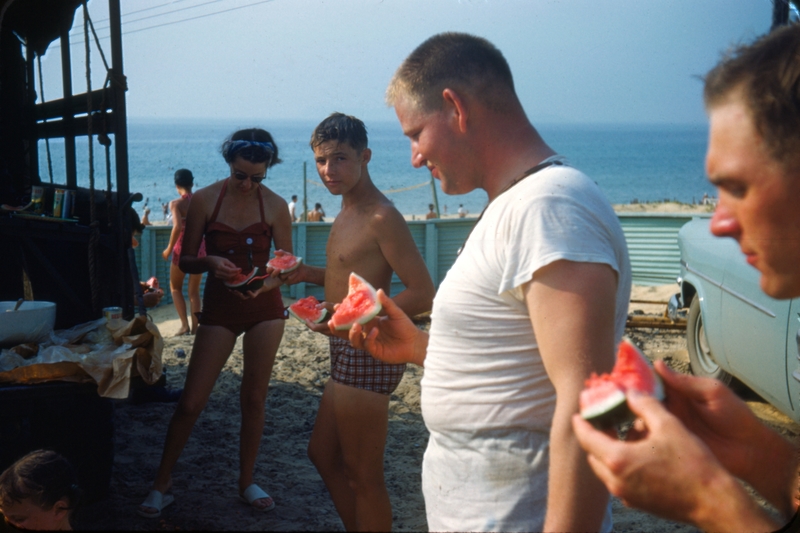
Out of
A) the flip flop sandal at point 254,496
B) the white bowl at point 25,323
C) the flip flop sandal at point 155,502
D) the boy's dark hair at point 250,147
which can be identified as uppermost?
the boy's dark hair at point 250,147

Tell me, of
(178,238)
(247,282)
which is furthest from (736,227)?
(178,238)

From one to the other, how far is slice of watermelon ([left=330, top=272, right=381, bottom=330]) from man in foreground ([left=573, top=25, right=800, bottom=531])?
131 cm

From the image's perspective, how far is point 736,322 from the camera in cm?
538

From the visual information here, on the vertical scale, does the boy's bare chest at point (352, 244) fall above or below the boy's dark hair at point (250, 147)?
below

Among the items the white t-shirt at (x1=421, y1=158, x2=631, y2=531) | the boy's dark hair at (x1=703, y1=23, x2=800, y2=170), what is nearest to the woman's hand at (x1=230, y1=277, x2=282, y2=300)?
the white t-shirt at (x1=421, y1=158, x2=631, y2=531)

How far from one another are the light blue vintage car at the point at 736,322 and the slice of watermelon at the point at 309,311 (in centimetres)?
264

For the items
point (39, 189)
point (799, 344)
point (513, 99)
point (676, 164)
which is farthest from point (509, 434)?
point (676, 164)

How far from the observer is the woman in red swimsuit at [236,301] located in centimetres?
419

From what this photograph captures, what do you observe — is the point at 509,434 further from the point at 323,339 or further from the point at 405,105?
the point at 323,339

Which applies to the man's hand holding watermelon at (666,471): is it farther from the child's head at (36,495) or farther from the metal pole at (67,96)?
the metal pole at (67,96)

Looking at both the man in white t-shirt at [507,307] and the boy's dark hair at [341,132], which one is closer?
the man in white t-shirt at [507,307]

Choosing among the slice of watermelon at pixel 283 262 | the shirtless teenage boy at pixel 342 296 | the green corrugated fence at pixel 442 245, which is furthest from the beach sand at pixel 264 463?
the green corrugated fence at pixel 442 245

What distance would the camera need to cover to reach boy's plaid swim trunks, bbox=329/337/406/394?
3.38 metres

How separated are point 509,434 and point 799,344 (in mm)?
2895
